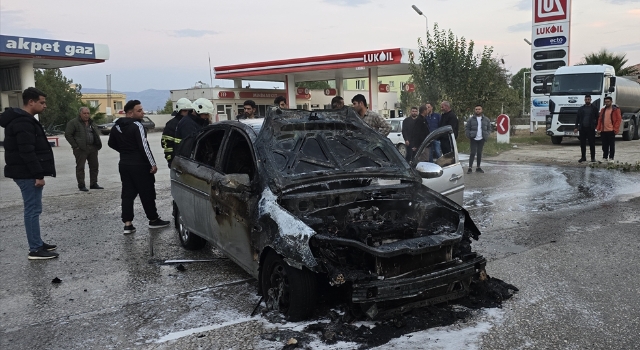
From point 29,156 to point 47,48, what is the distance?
936 inches

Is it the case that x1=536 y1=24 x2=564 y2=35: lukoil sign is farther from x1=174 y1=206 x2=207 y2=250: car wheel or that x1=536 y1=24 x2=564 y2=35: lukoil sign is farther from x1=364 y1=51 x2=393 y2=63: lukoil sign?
x1=174 y1=206 x2=207 y2=250: car wheel

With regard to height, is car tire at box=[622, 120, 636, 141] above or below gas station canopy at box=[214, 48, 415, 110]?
below

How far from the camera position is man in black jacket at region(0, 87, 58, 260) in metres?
6.14

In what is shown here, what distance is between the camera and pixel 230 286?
5.27 meters

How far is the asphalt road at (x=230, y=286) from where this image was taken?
400 cm

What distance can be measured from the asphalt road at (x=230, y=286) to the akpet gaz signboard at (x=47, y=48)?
19.7 meters

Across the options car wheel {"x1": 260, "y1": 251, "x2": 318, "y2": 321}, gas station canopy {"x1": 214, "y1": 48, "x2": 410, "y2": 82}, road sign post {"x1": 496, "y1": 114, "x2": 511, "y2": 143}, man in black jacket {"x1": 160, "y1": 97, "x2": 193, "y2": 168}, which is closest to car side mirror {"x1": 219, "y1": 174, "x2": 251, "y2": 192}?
car wheel {"x1": 260, "y1": 251, "x2": 318, "y2": 321}

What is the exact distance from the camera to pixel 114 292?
522 centimetres

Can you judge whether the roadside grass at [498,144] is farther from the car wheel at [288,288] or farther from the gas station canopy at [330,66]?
the car wheel at [288,288]

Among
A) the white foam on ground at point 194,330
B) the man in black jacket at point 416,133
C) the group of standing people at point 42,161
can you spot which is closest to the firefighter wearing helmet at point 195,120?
the group of standing people at point 42,161

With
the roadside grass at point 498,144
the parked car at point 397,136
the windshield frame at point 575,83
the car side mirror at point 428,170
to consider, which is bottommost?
the roadside grass at point 498,144

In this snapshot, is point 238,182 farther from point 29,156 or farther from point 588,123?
point 588,123

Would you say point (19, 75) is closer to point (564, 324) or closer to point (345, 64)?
point (345, 64)

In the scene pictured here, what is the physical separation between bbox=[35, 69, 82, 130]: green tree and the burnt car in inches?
1562
